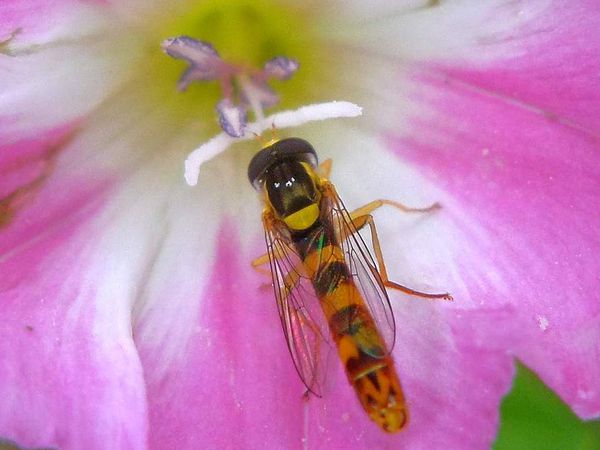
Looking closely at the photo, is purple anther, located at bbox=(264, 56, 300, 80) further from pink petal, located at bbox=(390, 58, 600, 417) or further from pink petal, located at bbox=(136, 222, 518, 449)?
pink petal, located at bbox=(136, 222, 518, 449)

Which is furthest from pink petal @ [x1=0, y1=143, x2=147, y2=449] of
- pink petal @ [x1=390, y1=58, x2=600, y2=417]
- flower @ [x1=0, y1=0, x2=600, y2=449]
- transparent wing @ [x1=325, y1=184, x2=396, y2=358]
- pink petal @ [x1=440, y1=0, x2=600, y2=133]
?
pink petal @ [x1=440, y1=0, x2=600, y2=133]

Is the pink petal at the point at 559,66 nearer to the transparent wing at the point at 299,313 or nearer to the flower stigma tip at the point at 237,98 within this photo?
the flower stigma tip at the point at 237,98

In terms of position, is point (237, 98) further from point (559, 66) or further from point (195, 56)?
point (559, 66)

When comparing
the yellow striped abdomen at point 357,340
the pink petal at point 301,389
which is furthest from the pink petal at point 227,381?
the yellow striped abdomen at point 357,340

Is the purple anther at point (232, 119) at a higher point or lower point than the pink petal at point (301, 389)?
higher

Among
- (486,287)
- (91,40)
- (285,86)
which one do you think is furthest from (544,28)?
(91,40)

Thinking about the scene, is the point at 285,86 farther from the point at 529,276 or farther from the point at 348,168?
the point at 529,276

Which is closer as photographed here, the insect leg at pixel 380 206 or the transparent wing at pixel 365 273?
the transparent wing at pixel 365 273
